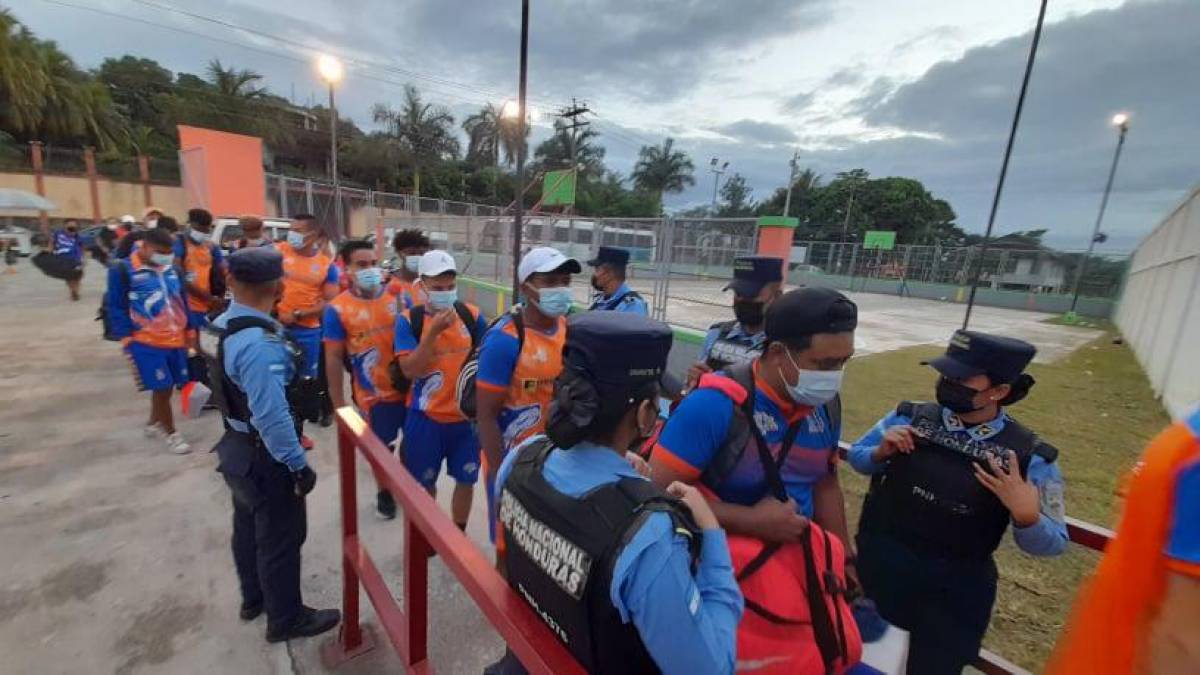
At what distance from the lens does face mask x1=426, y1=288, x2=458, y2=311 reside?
326cm

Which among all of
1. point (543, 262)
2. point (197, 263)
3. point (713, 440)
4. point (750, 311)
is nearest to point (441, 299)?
point (543, 262)

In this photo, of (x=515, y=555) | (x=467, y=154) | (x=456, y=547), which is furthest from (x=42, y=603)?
(x=467, y=154)

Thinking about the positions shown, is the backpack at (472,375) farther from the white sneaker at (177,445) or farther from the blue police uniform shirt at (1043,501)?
the white sneaker at (177,445)

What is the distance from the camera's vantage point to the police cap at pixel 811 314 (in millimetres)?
1661

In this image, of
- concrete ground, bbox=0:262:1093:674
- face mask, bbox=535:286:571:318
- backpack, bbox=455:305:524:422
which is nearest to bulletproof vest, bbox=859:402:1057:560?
face mask, bbox=535:286:571:318

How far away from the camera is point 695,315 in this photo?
30.4 ft

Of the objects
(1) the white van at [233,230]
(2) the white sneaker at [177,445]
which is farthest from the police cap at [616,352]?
(1) the white van at [233,230]

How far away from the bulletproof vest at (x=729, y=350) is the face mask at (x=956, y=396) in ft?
3.65

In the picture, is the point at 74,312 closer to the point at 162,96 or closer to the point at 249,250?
the point at 249,250

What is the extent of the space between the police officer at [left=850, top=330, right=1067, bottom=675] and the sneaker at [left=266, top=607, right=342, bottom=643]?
2707mm

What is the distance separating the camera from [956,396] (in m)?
1.93

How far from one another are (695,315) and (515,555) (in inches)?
325

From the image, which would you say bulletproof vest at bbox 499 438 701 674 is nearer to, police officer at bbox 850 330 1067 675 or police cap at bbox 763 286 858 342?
police cap at bbox 763 286 858 342

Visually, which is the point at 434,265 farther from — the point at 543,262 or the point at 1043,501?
the point at 1043,501
